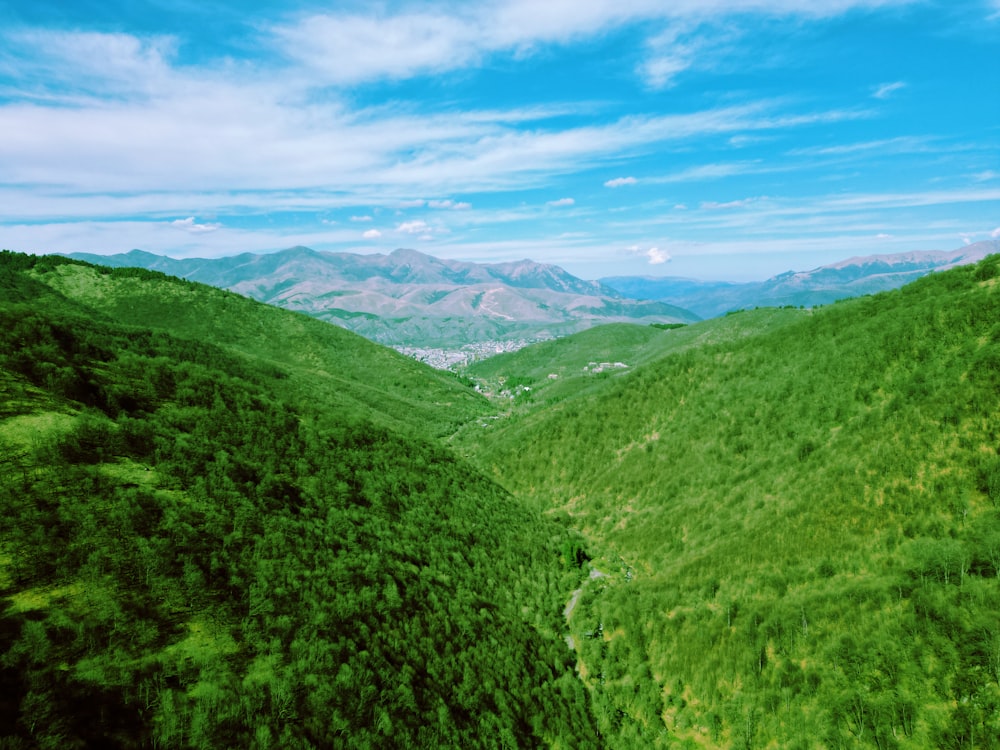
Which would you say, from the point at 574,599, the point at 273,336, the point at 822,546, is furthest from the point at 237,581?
the point at 273,336

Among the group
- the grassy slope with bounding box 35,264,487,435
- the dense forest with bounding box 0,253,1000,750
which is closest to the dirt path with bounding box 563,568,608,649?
the dense forest with bounding box 0,253,1000,750

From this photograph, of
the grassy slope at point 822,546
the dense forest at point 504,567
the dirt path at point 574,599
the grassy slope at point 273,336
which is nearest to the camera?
the dense forest at point 504,567

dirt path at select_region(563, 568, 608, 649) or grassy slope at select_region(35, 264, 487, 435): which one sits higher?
grassy slope at select_region(35, 264, 487, 435)

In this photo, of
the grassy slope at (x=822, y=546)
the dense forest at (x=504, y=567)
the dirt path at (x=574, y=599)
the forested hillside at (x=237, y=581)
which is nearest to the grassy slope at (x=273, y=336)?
the dense forest at (x=504, y=567)

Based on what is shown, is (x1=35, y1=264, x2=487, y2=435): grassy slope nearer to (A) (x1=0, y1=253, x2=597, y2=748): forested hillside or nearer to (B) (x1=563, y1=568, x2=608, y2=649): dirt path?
(A) (x1=0, y1=253, x2=597, y2=748): forested hillside

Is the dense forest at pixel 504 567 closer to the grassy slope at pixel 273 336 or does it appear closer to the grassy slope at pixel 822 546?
the grassy slope at pixel 822 546

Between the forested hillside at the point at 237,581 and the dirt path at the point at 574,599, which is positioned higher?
the forested hillside at the point at 237,581

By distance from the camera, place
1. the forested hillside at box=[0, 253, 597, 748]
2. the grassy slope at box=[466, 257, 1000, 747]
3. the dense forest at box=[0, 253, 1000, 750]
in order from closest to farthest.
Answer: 1. the forested hillside at box=[0, 253, 597, 748]
2. the dense forest at box=[0, 253, 1000, 750]
3. the grassy slope at box=[466, 257, 1000, 747]

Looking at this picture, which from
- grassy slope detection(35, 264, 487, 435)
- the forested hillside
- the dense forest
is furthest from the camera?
grassy slope detection(35, 264, 487, 435)
